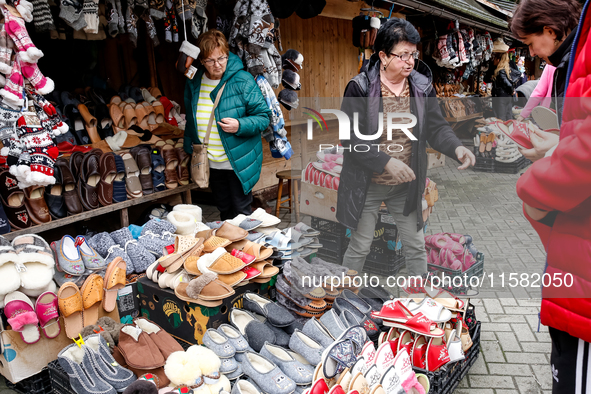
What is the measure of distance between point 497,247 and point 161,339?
181cm

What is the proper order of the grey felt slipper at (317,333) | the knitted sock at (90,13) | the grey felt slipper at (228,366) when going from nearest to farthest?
the grey felt slipper at (228,366), the grey felt slipper at (317,333), the knitted sock at (90,13)

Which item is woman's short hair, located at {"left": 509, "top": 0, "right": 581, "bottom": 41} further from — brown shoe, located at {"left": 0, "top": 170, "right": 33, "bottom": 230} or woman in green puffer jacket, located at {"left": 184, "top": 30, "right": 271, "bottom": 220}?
brown shoe, located at {"left": 0, "top": 170, "right": 33, "bottom": 230}

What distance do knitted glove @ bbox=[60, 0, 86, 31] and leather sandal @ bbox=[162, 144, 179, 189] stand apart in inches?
53.7

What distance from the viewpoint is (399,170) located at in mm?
2104

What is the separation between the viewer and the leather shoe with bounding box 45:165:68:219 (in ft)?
11.5

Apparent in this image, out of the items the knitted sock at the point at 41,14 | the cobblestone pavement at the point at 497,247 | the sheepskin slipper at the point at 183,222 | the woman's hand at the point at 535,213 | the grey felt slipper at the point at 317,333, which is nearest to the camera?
the woman's hand at the point at 535,213

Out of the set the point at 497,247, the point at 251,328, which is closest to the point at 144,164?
the point at 251,328

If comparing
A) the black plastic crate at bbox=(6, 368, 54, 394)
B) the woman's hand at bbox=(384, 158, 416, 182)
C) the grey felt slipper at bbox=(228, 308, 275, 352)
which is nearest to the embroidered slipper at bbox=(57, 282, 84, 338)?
the black plastic crate at bbox=(6, 368, 54, 394)

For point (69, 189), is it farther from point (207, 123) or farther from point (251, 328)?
point (251, 328)

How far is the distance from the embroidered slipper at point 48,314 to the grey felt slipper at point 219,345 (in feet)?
2.94

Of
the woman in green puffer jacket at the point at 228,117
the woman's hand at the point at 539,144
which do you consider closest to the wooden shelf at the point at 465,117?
the woman's hand at the point at 539,144

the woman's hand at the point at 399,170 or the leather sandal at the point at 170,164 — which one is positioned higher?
the woman's hand at the point at 399,170

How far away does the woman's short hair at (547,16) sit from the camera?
195 centimetres

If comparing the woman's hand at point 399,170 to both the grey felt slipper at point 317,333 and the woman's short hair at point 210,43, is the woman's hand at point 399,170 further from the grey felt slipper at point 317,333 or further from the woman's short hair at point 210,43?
the woman's short hair at point 210,43
